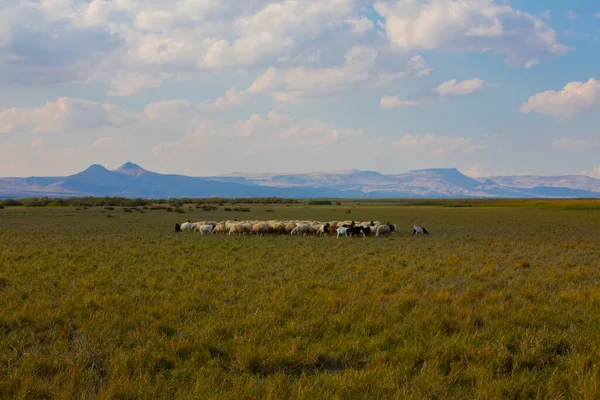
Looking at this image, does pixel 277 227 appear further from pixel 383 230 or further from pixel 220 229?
pixel 383 230

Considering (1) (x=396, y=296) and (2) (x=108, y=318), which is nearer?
(2) (x=108, y=318)

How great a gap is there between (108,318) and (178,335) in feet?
5.18

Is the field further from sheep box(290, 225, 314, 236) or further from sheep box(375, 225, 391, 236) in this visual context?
sheep box(290, 225, 314, 236)

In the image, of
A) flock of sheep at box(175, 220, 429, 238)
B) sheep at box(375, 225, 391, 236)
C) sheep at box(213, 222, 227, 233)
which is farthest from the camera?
sheep at box(213, 222, 227, 233)

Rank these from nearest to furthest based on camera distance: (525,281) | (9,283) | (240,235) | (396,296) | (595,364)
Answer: (595,364) < (396,296) < (9,283) < (525,281) < (240,235)

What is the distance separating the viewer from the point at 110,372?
222 inches

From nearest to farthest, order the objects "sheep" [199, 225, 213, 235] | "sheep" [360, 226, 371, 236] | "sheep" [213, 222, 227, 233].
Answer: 1. "sheep" [360, 226, 371, 236]
2. "sheep" [199, 225, 213, 235]
3. "sheep" [213, 222, 227, 233]

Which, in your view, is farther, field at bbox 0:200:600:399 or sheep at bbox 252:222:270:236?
sheep at bbox 252:222:270:236

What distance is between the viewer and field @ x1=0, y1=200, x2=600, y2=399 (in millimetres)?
5305

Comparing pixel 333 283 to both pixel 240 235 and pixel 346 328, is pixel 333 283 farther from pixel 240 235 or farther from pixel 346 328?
pixel 240 235

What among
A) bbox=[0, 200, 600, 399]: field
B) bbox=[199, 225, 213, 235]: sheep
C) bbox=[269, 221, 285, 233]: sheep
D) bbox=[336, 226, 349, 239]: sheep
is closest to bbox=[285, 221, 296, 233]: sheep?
bbox=[269, 221, 285, 233]: sheep

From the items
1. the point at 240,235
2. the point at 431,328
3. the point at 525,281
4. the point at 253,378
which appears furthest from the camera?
the point at 240,235

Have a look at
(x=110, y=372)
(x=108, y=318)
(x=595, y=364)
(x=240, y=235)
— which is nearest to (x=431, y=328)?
(x=595, y=364)

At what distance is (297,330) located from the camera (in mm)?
7297
